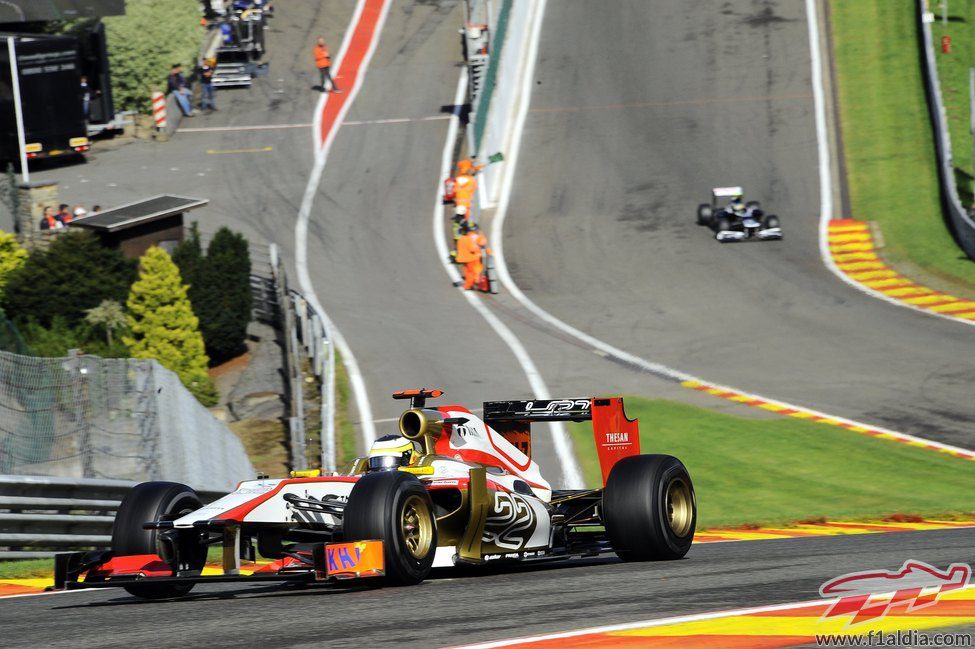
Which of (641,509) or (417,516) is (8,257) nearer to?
(641,509)

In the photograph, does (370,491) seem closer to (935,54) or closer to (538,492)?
(538,492)

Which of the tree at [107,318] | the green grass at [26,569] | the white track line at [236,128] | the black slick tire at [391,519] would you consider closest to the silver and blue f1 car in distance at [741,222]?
the tree at [107,318]

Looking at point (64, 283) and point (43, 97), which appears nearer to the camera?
point (64, 283)

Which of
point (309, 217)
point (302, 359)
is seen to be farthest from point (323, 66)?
point (302, 359)

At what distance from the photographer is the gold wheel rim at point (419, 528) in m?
9.73

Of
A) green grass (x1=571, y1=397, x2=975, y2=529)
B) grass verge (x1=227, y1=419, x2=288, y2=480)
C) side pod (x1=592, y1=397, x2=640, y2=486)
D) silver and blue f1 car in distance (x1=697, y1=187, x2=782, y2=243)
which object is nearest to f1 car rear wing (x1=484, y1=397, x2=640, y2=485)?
side pod (x1=592, y1=397, x2=640, y2=486)

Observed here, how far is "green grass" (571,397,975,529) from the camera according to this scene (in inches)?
742

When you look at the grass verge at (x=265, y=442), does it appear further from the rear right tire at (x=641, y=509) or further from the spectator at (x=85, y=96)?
the spectator at (x=85, y=96)

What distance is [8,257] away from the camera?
2995 centimetres

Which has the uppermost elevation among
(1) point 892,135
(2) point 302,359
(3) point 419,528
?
(1) point 892,135

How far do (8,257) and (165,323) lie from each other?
4.71 metres

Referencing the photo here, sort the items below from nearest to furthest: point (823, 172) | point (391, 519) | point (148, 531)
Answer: point (391, 519), point (148, 531), point (823, 172)

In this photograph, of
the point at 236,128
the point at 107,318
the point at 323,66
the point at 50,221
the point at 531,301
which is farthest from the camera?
the point at 323,66

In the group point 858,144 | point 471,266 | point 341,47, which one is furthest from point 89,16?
point 858,144
